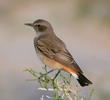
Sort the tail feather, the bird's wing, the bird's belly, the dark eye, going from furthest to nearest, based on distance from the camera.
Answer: the dark eye
the bird's belly
the bird's wing
the tail feather

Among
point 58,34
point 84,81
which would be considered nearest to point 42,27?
point 84,81

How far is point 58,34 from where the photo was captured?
62.9 feet

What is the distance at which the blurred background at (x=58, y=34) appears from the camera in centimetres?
1372

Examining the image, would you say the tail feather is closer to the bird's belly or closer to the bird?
the bird

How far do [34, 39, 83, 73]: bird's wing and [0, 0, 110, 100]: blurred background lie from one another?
3193 mm

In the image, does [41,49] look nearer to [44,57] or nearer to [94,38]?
[44,57]

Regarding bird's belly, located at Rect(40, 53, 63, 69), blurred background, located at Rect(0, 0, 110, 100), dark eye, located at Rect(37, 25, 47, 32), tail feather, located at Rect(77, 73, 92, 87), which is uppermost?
blurred background, located at Rect(0, 0, 110, 100)

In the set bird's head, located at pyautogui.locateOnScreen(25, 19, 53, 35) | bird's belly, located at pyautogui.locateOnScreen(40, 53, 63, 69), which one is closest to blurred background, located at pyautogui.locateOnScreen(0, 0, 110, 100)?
bird's head, located at pyautogui.locateOnScreen(25, 19, 53, 35)

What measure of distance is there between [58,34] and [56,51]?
1186cm

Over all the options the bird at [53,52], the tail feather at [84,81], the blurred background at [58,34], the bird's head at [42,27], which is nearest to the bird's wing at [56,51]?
the bird at [53,52]

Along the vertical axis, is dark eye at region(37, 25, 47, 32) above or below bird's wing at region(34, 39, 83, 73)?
above

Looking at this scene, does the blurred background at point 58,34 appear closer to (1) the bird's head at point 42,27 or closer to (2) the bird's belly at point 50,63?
(1) the bird's head at point 42,27

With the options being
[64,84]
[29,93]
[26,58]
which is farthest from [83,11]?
[64,84]

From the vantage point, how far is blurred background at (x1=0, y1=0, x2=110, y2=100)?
1372cm
